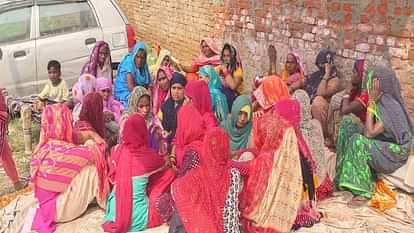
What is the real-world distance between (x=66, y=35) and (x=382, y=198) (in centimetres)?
525

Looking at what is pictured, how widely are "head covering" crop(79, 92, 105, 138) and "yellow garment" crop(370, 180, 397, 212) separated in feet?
8.74

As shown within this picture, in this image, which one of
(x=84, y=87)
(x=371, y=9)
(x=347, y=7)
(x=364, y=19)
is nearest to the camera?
(x=371, y=9)

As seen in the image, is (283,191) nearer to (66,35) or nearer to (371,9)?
(371,9)

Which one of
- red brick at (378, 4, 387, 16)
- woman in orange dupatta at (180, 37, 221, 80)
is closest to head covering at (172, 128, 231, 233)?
red brick at (378, 4, 387, 16)

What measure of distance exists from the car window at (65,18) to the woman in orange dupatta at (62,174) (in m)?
3.52

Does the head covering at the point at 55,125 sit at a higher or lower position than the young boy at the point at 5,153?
higher

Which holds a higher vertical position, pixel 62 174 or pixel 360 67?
pixel 360 67

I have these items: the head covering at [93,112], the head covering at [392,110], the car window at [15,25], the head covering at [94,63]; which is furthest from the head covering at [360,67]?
the car window at [15,25]

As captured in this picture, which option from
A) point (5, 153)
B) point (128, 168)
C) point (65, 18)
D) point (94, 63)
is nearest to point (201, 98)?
point (128, 168)

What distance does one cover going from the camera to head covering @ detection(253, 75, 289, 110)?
5258 millimetres

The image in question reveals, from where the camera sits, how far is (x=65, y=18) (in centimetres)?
825

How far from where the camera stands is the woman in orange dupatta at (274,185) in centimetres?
421

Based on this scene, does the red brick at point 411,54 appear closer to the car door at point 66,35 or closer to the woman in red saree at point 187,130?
the woman in red saree at point 187,130

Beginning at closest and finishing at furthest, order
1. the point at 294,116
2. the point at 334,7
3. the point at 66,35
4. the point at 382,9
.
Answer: the point at 294,116 → the point at 382,9 → the point at 334,7 → the point at 66,35
